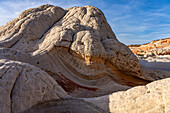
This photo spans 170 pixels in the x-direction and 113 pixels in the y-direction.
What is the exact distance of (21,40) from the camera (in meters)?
6.62

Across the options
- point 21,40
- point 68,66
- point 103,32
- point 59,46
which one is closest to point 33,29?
point 21,40

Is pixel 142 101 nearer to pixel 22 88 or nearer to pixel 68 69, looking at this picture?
pixel 22 88

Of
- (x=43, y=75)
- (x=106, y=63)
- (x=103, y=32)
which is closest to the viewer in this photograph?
(x=43, y=75)

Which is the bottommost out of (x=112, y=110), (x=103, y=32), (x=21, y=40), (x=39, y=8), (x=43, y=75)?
(x=112, y=110)

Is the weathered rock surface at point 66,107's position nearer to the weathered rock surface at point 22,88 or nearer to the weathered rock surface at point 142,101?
the weathered rock surface at point 22,88

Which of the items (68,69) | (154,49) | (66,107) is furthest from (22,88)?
(154,49)

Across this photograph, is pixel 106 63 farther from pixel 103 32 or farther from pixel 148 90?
pixel 148 90

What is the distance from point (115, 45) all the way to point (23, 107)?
5.11 metres

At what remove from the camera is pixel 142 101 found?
285 centimetres

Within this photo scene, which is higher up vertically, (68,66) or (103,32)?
(103,32)

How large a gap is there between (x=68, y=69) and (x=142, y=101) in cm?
375

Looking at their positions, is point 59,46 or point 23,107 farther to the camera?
point 59,46

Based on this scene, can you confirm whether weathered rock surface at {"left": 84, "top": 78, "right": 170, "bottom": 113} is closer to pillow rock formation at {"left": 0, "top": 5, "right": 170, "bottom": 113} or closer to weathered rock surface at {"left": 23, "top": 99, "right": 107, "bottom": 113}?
pillow rock formation at {"left": 0, "top": 5, "right": 170, "bottom": 113}

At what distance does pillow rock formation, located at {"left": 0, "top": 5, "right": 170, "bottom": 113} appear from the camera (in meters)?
2.92
